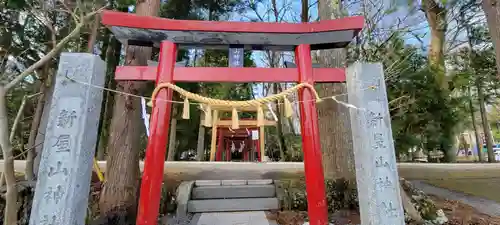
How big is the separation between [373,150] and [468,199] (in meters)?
4.63

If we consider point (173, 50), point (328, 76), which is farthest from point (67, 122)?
point (328, 76)

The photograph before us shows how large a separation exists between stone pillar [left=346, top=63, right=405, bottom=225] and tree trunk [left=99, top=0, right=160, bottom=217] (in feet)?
10.8

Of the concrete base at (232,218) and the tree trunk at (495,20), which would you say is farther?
the concrete base at (232,218)

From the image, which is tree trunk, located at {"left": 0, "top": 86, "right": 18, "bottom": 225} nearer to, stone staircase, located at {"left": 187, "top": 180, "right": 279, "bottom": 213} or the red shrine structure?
the red shrine structure

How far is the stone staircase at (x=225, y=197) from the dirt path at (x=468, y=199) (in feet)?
11.8

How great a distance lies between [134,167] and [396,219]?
3.65 metres

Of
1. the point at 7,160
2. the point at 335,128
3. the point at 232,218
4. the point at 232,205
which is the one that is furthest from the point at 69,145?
the point at 335,128

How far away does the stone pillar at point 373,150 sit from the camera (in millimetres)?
2412

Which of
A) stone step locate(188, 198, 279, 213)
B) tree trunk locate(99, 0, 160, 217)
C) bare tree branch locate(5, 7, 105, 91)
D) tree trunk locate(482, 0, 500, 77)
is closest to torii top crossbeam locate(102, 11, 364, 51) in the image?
bare tree branch locate(5, 7, 105, 91)

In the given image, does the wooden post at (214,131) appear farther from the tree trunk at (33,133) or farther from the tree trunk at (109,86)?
the tree trunk at (33,133)

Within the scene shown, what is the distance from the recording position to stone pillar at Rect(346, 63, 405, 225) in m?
2.41

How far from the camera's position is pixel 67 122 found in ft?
7.95

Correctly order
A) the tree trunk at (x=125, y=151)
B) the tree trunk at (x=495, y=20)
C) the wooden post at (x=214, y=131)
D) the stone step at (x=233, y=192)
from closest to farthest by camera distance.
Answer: the tree trunk at (x=495, y=20) → the tree trunk at (x=125, y=151) → the stone step at (x=233, y=192) → the wooden post at (x=214, y=131)

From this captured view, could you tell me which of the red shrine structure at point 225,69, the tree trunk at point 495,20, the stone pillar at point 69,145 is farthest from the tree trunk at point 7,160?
the tree trunk at point 495,20
